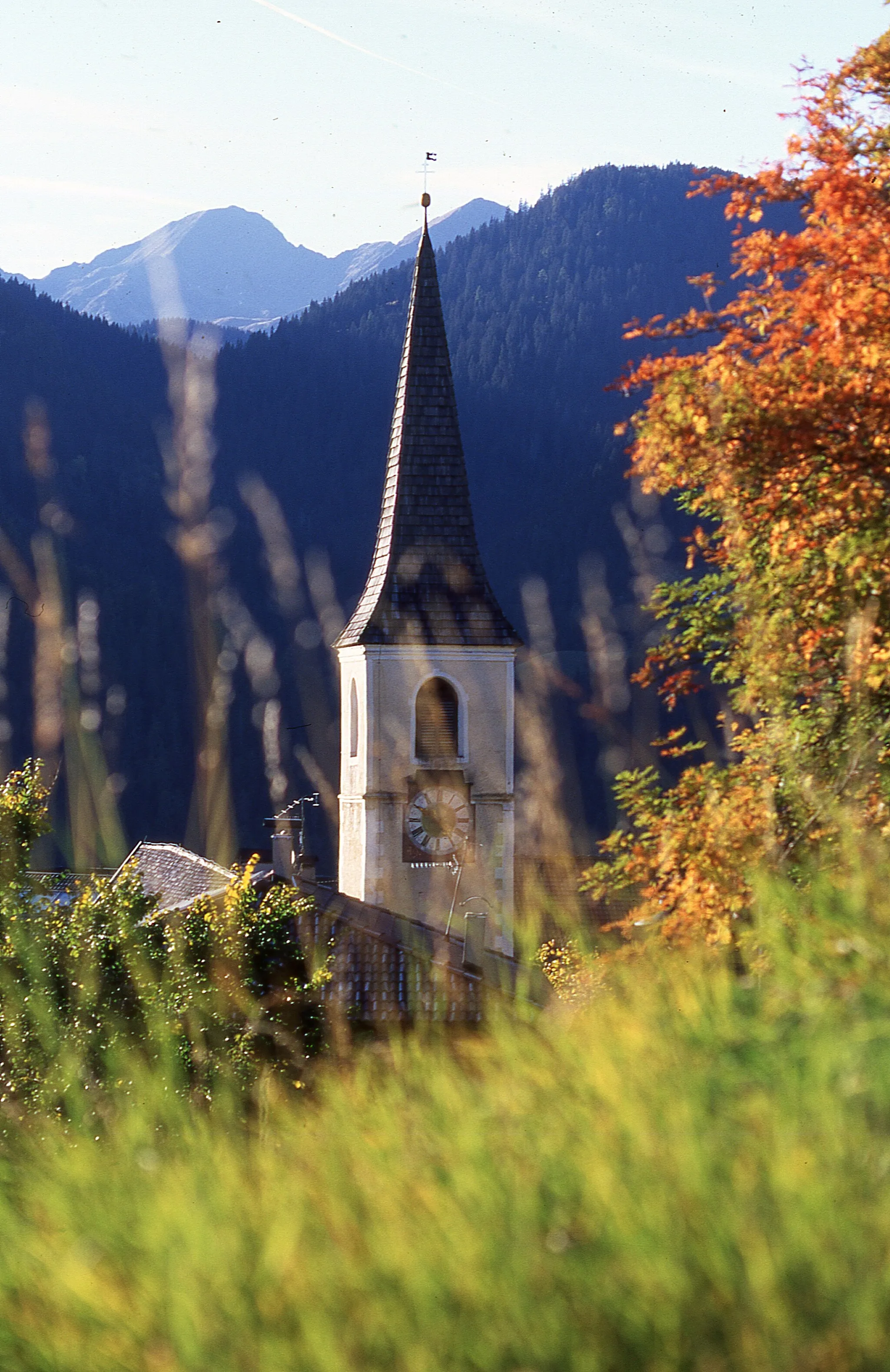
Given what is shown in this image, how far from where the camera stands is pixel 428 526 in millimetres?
31453

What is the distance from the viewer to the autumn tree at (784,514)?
6.91m

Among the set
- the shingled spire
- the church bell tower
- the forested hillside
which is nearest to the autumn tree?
the church bell tower

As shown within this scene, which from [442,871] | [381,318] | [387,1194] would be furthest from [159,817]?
[387,1194]

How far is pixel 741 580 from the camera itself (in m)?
8.00

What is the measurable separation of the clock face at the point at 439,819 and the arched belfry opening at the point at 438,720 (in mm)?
879

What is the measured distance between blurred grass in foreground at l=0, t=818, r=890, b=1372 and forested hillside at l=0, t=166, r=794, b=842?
9734cm

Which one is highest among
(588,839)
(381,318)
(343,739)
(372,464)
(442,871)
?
(381,318)

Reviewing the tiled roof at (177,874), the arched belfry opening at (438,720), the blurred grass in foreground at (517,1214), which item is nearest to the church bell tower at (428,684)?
the arched belfry opening at (438,720)

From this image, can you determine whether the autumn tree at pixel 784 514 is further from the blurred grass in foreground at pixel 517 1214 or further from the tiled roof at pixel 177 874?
the tiled roof at pixel 177 874

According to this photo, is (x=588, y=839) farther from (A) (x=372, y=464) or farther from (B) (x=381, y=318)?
(B) (x=381, y=318)

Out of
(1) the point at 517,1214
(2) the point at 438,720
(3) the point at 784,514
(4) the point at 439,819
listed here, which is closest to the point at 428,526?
(2) the point at 438,720

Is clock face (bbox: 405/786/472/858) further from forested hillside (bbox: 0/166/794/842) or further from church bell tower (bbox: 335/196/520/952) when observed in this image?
forested hillside (bbox: 0/166/794/842)

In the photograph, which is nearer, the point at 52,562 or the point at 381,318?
the point at 52,562

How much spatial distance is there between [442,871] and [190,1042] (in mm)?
19600
